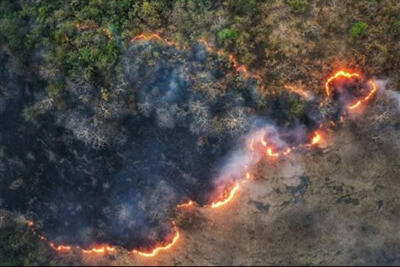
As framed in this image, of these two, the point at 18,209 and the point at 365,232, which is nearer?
the point at 365,232

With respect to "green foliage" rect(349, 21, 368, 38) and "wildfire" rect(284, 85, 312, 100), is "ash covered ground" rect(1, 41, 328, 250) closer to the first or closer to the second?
"wildfire" rect(284, 85, 312, 100)

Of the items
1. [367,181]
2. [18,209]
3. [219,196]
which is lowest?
[18,209]

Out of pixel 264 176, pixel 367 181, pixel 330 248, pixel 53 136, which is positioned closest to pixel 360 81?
pixel 367 181

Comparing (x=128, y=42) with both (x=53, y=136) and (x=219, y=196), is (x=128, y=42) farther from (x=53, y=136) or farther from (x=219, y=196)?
(x=219, y=196)

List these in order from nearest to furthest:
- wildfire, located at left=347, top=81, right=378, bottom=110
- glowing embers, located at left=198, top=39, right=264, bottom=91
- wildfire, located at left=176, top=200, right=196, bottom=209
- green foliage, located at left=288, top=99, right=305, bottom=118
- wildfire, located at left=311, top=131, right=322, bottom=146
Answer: green foliage, located at left=288, top=99, right=305, bottom=118 < glowing embers, located at left=198, top=39, right=264, bottom=91 < wildfire, located at left=311, top=131, right=322, bottom=146 < wildfire, located at left=347, top=81, right=378, bottom=110 < wildfire, located at left=176, top=200, right=196, bottom=209

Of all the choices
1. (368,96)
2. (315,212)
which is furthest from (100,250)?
(368,96)

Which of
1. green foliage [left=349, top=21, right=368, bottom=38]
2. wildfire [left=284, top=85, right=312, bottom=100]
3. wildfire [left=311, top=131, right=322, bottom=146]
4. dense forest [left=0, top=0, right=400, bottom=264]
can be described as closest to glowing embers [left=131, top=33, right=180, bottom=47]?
dense forest [left=0, top=0, right=400, bottom=264]

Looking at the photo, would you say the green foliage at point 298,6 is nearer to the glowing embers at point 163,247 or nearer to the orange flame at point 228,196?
the orange flame at point 228,196
